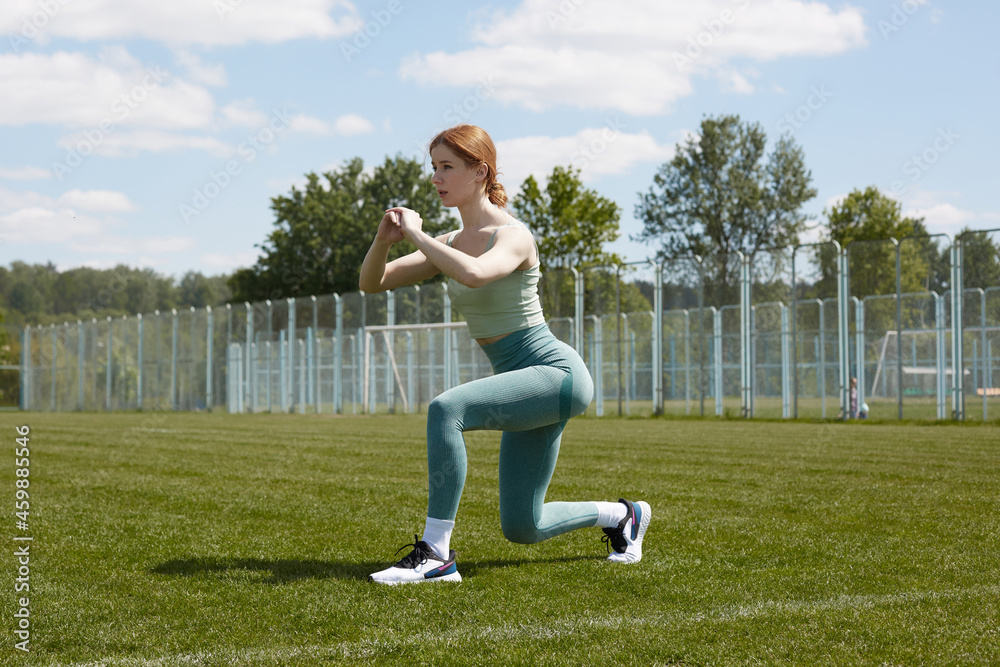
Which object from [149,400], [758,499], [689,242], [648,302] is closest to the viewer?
[758,499]

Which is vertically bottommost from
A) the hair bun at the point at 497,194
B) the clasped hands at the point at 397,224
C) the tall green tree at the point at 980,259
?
→ the clasped hands at the point at 397,224

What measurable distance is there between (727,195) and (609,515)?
185 feet

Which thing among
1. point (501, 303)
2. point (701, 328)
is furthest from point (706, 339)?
point (501, 303)

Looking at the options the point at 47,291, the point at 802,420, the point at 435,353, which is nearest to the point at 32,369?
the point at 435,353

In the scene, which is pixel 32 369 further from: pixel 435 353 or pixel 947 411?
pixel 947 411

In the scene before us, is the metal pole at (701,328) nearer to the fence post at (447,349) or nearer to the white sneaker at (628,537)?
the fence post at (447,349)

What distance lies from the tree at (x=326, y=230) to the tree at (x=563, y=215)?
66.5 feet

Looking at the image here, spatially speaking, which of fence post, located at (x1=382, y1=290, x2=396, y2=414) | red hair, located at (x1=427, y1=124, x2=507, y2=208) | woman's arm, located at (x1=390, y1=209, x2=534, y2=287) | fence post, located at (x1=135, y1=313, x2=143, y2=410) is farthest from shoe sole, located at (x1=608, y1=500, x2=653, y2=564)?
fence post, located at (x1=135, y1=313, x2=143, y2=410)

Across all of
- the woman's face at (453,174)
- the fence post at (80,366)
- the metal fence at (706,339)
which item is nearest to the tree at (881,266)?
the metal fence at (706,339)

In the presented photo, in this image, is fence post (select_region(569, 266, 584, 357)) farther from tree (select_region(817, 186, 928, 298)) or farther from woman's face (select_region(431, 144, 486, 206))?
woman's face (select_region(431, 144, 486, 206))

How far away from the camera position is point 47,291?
112188mm

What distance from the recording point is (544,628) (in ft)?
10.8

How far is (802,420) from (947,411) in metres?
3.05

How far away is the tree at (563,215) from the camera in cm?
3600
